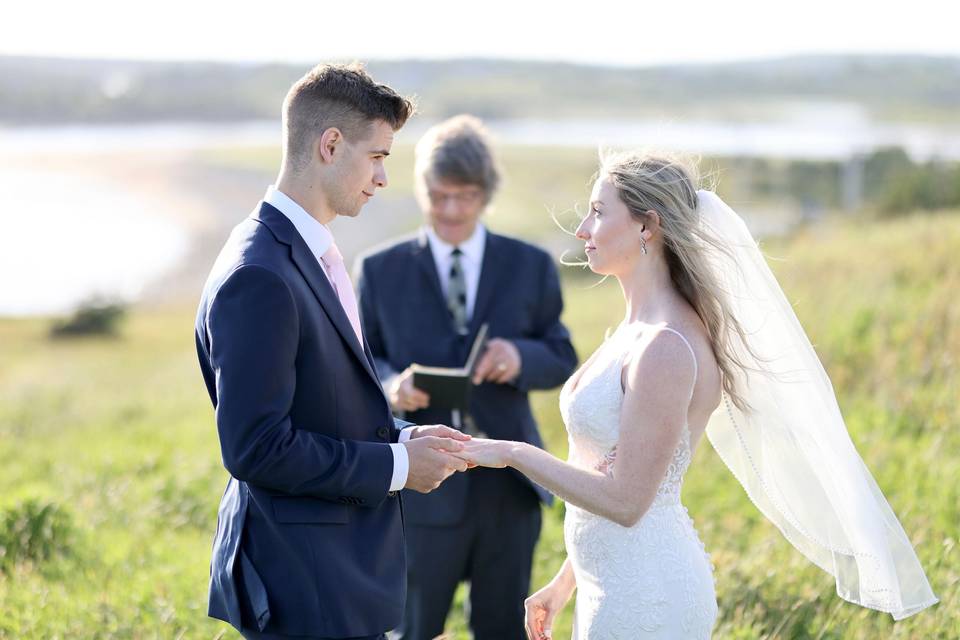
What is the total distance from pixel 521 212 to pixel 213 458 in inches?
3423

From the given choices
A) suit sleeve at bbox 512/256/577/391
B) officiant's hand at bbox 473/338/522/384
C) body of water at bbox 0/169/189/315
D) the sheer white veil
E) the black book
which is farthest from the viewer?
body of water at bbox 0/169/189/315

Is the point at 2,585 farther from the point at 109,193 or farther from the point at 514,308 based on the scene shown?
the point at 109,193

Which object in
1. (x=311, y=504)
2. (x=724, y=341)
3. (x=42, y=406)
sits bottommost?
(x=42, y=406)

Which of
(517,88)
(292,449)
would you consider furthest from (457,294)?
(517,88)

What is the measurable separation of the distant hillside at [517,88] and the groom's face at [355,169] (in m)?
156

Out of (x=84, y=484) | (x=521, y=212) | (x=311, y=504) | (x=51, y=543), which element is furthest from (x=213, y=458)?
(x=521, y=212)

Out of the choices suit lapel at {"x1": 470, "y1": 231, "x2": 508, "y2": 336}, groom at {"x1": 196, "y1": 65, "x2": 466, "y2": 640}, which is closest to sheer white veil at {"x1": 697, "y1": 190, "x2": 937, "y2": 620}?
groom at {"x1": 196, "y1": 65, "x2": 466, "y2": 640}

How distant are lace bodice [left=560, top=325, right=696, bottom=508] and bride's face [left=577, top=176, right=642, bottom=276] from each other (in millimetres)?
238

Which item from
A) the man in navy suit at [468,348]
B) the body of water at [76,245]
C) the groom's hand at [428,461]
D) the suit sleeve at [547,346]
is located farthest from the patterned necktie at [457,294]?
the body of water at [76,245]

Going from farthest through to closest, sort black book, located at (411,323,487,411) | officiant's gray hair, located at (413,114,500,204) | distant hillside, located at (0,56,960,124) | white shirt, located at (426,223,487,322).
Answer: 1. distant hillside, located at (0,56,960,124)
2. white shirt, located at (426,223,487,322)
3. officiant's gray hair, located at (413,114,500,204)
4. black book, located at (411,323,487,411)

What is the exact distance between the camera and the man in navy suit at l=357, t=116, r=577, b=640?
512 centimetres

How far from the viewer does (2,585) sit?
5.80 meters

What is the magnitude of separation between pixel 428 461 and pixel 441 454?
2.1 inches

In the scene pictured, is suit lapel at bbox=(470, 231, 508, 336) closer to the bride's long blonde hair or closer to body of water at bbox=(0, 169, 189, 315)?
the bride's long blonde hair
